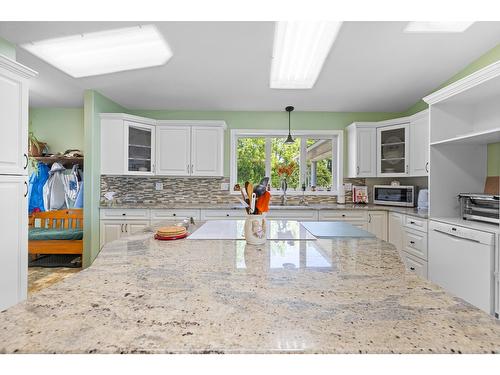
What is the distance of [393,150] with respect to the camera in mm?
3850

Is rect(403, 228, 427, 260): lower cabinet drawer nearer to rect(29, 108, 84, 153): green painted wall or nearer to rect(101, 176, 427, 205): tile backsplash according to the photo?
rect(101, 176, 427, 205): tile backsplash

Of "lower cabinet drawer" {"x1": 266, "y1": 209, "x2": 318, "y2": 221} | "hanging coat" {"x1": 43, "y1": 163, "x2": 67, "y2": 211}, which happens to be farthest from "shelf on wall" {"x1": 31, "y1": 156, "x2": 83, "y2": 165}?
"lower cabinet drawer" {"x1": 266, "y1": 209, "x2": 318, "y2": 221}

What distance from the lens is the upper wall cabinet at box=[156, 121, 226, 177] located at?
4.02 m

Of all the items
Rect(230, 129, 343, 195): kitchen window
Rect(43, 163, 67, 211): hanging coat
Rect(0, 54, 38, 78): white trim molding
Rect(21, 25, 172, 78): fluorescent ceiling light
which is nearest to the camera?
Rect(0, 54, 38, 78): white trim molding

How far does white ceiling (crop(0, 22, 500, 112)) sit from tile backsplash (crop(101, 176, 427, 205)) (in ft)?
3.83

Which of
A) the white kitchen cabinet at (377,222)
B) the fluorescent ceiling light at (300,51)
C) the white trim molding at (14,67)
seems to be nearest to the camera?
the white trim molding at (14,67)

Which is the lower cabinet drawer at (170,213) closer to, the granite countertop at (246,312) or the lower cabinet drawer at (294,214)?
the lower cabinet drawer at (294,214)

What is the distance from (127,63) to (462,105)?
3.66m

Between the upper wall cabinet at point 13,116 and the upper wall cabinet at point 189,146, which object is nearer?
the upper wall cabinet at point 13,116

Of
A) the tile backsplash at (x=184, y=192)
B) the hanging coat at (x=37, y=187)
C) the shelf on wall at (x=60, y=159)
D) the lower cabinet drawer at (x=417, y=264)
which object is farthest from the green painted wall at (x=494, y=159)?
the hanging coat at (x=37, y=187)

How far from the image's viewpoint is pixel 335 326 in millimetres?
583

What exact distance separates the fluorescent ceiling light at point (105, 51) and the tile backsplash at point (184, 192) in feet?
5.70

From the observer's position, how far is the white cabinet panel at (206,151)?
13.2 feet
